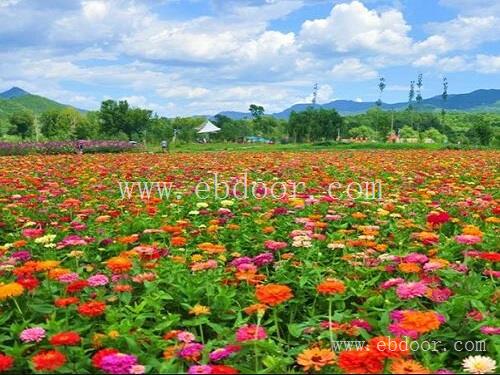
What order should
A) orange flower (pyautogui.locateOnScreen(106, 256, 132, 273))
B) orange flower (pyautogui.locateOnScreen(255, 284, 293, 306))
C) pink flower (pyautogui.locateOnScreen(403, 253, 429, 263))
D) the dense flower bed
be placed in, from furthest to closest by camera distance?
the dense flower bed < pink flower (pyautogui.locateOnScreen(403, 253, 429, 263)) < orange flower (pyautogui.locateOnScreen(106, 256, 132, 273)) < orange flower (pyautogui.locateOnScreen(255, 284, 293, 306))

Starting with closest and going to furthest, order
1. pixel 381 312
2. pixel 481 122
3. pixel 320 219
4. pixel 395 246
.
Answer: pixel 381 312
pixel 395 246
pixel 320 219
pixel 481 122

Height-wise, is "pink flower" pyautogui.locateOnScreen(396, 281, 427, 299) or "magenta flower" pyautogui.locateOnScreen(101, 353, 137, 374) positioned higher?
"pink flower" pyautogui.locateOnScreen(396, 281, 427, 299)

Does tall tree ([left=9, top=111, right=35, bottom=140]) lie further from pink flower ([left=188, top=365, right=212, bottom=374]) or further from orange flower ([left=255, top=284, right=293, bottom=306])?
pink flower ([left=188, top=365, right=212, bottom=374])

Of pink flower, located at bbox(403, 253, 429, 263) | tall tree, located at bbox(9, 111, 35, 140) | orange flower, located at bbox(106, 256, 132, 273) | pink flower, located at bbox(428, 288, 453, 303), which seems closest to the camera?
pink flower, located at bbox(428, 288, 453, 303)

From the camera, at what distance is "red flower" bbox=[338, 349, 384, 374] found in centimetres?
167

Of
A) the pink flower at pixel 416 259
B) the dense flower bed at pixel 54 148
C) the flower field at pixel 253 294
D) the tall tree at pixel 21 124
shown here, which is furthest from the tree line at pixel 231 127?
the pink flower at pixel 416 259

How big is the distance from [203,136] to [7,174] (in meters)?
67.7

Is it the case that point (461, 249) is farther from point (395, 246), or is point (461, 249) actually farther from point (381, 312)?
point (381, 312)

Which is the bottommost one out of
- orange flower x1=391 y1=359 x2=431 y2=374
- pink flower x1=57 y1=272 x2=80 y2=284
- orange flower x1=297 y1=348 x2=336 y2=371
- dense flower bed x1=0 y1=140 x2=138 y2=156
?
orange flower x1=297 y1=348 x2=336 y2=371

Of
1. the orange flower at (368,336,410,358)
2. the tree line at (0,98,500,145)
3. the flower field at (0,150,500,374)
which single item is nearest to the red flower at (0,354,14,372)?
the flower field at (0,150,500,374)

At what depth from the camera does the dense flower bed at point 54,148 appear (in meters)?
21.0

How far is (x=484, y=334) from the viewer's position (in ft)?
7.30

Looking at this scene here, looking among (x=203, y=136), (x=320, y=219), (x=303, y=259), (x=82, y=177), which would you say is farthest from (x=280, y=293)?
(x=203, y=136)

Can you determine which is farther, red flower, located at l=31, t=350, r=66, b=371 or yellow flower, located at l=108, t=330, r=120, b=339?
yellow flower, located at l=108, t=330, r=120, b=339
